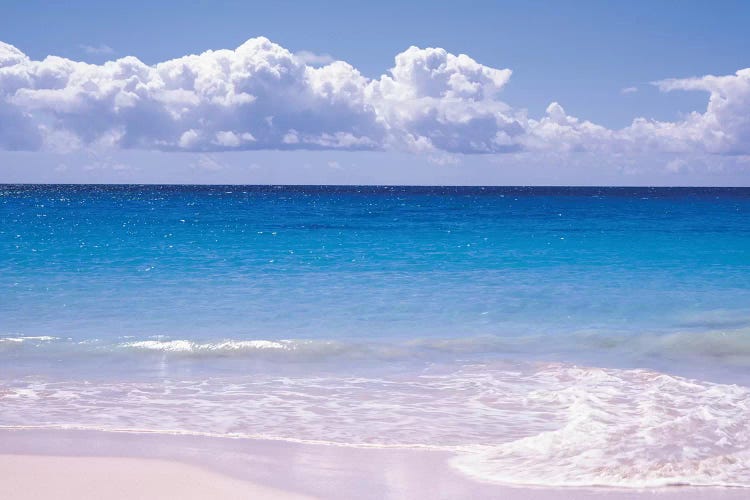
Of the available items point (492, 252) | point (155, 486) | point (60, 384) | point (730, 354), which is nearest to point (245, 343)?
point (60, 384)

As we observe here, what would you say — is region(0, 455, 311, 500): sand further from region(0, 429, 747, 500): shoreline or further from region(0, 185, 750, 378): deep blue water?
region(0, 185, 750, 378): deep blue water

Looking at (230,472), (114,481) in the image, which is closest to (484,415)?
(230,472)

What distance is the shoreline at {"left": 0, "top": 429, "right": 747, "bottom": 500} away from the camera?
5.68 metres

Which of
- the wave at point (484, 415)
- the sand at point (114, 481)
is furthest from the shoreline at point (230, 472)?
the wave at point (484, 415)

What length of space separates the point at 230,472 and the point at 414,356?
18.1 ft

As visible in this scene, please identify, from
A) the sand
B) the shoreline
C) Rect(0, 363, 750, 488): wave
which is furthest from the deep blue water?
the sand

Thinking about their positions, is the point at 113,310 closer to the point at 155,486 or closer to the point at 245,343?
the point at 245,343

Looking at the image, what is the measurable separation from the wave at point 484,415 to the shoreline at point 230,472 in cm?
23

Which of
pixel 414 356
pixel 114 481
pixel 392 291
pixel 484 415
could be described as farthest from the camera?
pixel 392 291

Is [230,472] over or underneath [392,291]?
underneath

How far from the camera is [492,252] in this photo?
2738 cm

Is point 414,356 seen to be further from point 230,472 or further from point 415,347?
point 230,472

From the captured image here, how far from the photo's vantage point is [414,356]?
1137cm

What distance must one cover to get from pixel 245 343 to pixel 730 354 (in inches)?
297
